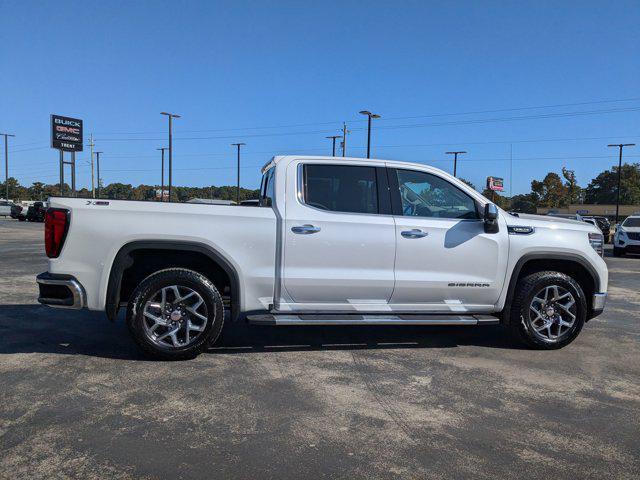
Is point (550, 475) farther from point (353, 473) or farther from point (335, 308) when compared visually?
point (335, 308)

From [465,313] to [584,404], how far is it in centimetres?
152

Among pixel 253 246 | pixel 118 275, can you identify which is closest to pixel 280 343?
pixel 253 246

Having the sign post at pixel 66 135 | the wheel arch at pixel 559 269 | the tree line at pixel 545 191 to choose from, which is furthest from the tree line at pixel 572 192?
the wheel arch at pixel 559 269

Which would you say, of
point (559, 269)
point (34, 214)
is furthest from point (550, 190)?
point (559, 269)

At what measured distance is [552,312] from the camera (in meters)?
5.42

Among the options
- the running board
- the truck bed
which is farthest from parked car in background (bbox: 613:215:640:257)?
the truck bed

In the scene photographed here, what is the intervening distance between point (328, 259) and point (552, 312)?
2537 mm

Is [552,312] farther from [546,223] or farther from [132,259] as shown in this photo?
[132,259]

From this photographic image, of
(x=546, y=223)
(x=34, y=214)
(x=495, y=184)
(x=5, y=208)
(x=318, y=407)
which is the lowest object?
(x=318, y=407)

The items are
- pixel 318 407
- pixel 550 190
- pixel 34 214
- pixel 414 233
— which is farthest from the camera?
pixel 550 190

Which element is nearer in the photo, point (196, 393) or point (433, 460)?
point (433, 460)

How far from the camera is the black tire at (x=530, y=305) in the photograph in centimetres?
532

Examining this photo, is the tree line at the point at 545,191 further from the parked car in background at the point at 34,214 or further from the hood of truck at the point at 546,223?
the hood of truck at the point at 546,223

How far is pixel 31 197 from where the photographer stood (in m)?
113
